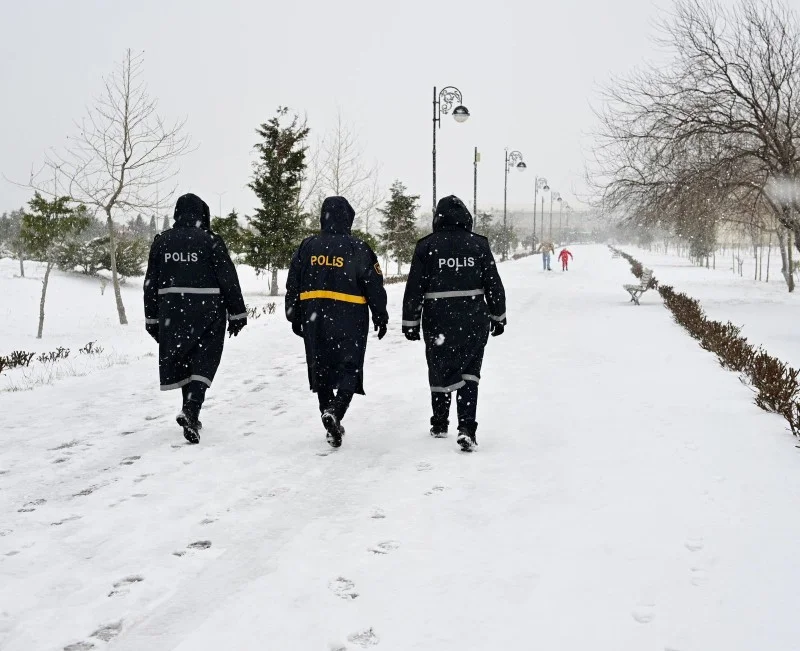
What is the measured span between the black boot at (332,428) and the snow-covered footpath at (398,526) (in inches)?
5.5

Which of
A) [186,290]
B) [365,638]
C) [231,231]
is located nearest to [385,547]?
[365,638]

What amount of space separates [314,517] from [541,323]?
10.4 meters

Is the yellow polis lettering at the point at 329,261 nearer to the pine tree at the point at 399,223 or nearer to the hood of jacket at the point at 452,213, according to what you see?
the hood of jacket at the point at 452,213

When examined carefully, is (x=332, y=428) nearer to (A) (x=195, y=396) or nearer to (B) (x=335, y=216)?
(A) (x=195, y=396)

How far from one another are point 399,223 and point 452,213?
119ft

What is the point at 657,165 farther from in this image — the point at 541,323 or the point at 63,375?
the point at 63,375

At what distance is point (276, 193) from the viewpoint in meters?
26.5

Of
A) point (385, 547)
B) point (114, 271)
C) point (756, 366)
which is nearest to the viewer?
point (385, 547)

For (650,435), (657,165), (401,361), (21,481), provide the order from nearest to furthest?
1. (21,481)
2. (650,435)
3. (401,361)
4. (657,165)

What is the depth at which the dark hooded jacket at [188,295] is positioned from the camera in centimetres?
498

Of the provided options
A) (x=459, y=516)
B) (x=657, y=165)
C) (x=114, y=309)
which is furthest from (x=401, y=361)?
(x=114, y=309)

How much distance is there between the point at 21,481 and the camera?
419 cm

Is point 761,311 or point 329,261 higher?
point 329,261

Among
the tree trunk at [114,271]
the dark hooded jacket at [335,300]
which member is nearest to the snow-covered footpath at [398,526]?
the dark hooded jacket at [335,300]
